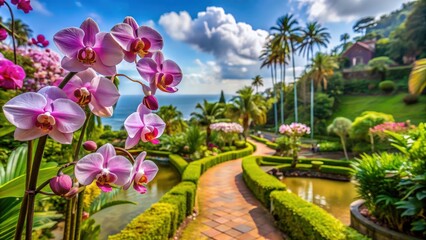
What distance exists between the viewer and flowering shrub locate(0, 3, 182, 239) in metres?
0.66

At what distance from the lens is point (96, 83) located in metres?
0.72

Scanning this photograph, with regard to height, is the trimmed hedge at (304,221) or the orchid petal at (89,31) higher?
the orchid petal at (89,31)

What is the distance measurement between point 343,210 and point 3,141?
26.1 ft

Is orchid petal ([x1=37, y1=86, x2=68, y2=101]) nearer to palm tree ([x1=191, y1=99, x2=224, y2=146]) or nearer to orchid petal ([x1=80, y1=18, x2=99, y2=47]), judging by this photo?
orchid petal ([x1=80, y1=18, x2=99, y2=47])

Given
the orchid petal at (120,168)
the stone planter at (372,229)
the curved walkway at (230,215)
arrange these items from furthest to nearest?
the curved walkway at (230,215) → the stone planter at (372,229) → the orchid petal at (120,168)

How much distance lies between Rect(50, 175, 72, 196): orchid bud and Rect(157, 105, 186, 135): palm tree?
20246 millimetres

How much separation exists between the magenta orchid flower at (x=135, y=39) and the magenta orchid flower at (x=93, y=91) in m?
0.11

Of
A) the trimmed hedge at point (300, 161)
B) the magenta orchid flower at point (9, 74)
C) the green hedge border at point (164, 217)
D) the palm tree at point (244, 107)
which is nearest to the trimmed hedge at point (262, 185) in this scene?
Result: the green hedge border at point (164, 217)

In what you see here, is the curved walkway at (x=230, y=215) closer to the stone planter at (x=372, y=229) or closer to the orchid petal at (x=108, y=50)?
the stone planter at (x=372, y=229)

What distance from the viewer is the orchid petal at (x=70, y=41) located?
694 millimetres

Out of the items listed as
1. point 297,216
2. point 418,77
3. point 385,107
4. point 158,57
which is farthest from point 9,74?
point 385,107

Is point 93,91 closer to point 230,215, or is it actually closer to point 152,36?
point 152,36

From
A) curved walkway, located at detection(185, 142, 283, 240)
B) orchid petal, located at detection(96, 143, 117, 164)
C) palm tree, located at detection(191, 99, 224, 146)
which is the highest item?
palm tree, located at detection(191, 99, 224, 146)

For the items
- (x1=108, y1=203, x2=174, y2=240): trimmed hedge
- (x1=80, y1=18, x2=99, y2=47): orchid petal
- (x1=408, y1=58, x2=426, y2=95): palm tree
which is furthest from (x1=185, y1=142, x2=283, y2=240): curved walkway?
(x1=408, y1=58, x2=426, y2=95): palm tree
